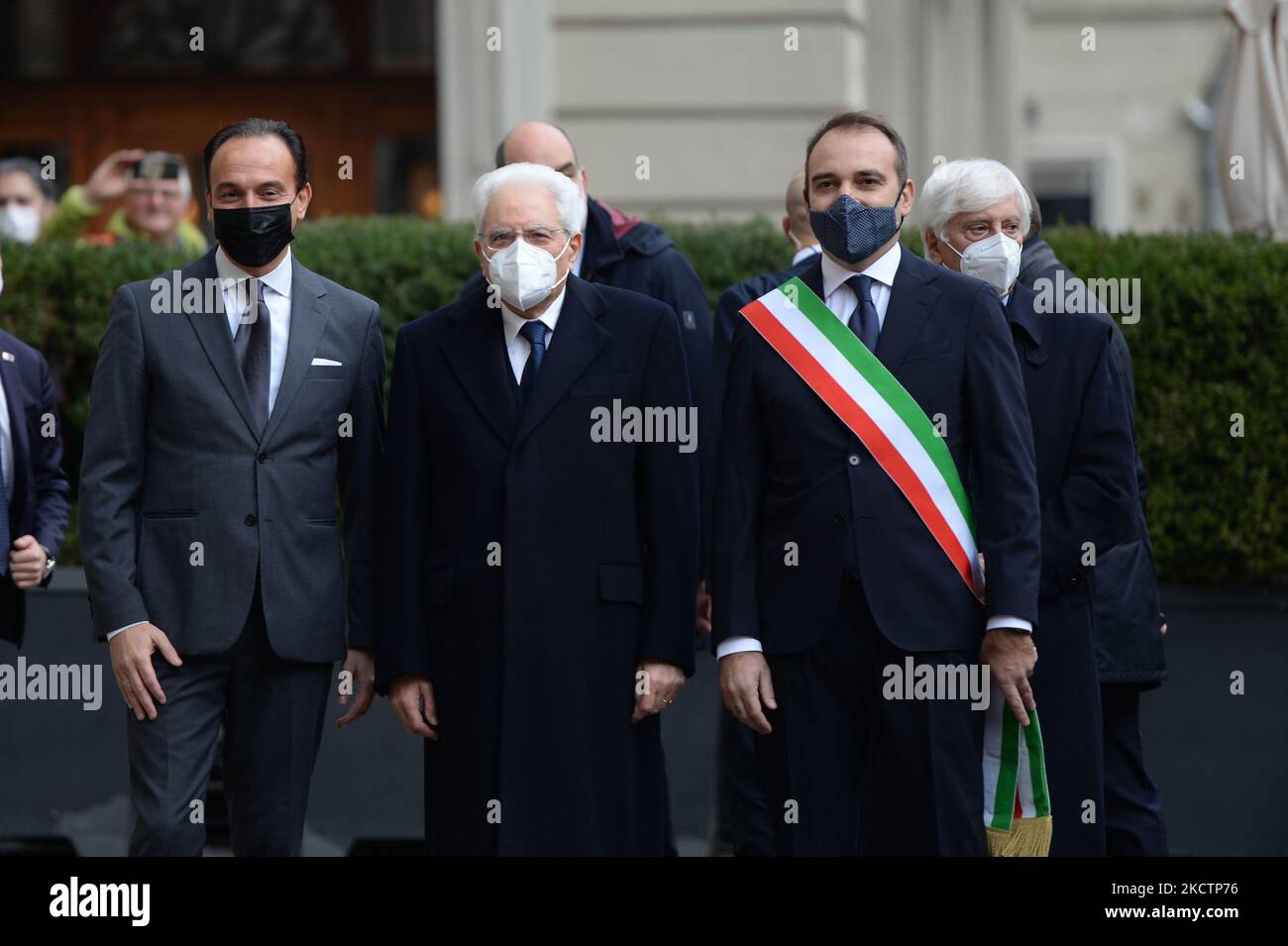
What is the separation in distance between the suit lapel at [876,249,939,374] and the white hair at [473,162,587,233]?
87 cm

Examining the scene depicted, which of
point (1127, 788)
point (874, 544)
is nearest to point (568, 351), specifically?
point (874, 544)

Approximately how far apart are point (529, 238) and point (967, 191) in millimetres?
1266

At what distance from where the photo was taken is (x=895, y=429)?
4.43m

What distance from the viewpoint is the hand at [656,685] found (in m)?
4.66

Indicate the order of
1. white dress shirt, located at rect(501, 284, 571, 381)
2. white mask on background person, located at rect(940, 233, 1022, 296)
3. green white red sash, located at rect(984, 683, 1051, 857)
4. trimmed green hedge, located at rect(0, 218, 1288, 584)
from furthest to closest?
trimmed green hedge, located at rect(0, 218, 1288, 584) → white mask on background person, located at rect(940, 233, 1022, 296) → white dress shirt, located at rect(501, 284, 571, 381) → green white red sash, located at rect(984, 683, 1051, 857)

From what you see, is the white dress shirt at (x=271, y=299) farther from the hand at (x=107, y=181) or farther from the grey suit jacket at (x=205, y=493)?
the hand at (x=107, y=181)

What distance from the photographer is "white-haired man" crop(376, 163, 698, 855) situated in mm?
4668

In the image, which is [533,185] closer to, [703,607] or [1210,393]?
[703,607]

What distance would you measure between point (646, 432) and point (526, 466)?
32 cm

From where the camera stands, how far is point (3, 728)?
7.24 meters

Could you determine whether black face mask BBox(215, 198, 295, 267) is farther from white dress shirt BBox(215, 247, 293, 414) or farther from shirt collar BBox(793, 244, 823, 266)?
shirt collar BBox(793, 244, 823, 266)

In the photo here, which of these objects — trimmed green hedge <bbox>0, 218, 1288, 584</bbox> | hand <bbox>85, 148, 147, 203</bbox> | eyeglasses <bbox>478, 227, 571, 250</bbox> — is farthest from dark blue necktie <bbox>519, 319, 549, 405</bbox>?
hand <bbox>85, 148, 147, 203</bbox>
